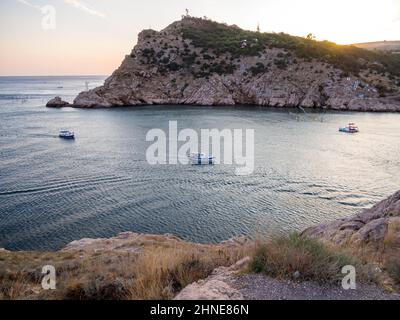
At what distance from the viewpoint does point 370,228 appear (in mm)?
11914

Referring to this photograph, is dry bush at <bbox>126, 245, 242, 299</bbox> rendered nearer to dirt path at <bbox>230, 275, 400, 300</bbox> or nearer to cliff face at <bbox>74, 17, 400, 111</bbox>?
dirt path at <bbox>230, 275, 400, 300</bbox>

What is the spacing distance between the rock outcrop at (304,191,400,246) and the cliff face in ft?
234

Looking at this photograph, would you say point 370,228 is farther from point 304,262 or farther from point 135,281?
point 135,281

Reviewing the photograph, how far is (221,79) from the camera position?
93375 millimetres

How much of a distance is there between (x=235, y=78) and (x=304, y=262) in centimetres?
9159

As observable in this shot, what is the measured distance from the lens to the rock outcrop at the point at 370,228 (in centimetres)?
1109

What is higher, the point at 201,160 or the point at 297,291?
the point at 297,291

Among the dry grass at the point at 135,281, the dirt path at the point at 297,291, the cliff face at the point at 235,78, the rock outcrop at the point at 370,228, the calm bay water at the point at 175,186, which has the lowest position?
the calm bay water at the point at 175,186

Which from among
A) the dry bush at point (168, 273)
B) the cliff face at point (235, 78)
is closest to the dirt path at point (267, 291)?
the dry bush at point (168, 273)

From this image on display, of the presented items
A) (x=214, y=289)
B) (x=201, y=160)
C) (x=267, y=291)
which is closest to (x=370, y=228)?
(x=267, y=291)

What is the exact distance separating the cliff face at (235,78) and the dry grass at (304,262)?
264 feet

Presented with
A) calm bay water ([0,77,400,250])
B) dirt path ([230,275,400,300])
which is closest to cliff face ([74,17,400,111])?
calm bay water ([0,77,400,250])

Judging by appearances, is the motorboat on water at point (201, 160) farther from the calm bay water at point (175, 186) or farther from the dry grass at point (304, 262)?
the dry grass at point (304, 262)

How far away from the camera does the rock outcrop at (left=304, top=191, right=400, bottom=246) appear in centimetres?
1109
